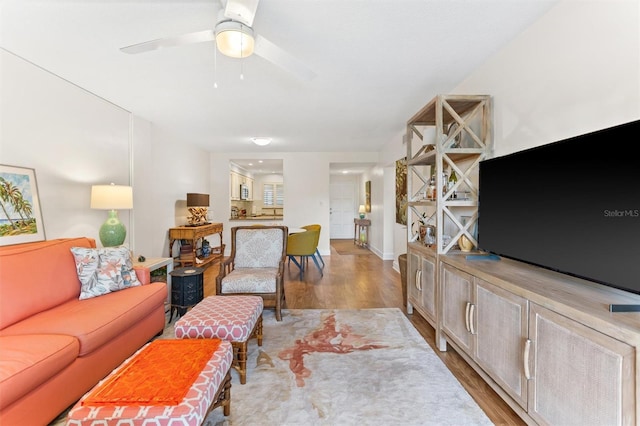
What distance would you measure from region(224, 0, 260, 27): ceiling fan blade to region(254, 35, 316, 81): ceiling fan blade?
0.12m

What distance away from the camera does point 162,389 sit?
1.16 metres

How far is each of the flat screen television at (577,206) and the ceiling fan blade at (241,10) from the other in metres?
1.77

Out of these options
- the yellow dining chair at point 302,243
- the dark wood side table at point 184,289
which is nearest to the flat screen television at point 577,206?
the dark wood side table at point 184,289

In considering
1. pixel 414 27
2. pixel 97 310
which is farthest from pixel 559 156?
pixel 97 310

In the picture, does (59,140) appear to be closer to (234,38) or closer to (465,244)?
(234,38)

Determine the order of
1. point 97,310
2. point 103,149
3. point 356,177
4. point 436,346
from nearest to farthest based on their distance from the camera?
1. point 97,310
2. point 436,346
3. point 103,149
4. point 356,177

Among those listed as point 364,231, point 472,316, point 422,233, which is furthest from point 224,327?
point 364,231

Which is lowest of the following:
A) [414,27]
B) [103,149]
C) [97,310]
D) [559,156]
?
[97,310]

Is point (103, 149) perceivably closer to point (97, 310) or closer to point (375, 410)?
point (97, 310)

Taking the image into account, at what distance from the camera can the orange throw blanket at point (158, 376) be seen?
111 centimetres

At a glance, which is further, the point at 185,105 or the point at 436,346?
the point at 185,105

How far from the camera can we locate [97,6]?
173cm

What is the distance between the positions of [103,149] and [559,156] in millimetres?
4285

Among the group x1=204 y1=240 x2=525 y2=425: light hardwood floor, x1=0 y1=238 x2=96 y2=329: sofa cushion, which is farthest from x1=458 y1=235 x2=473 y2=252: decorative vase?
x1=0 y1=238 x2=96 y2=329: sofa cushion
